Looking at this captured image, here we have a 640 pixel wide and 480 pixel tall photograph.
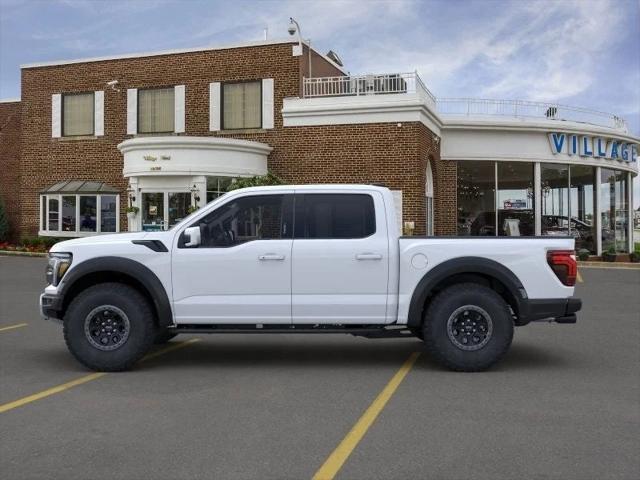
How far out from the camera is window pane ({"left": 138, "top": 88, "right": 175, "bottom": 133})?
2588 centimetres

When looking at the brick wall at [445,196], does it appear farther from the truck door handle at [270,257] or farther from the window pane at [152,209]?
the truck door handle at [270,257]

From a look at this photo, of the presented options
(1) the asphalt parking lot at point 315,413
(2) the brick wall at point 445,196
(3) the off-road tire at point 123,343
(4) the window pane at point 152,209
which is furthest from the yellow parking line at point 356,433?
(2) the brick wall at point 445,196

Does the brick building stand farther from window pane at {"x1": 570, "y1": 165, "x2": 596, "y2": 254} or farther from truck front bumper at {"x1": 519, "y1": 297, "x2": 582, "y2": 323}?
truck front bumper at {"x1": 519, "y1": 297, "x2": 582, "y2": 323}

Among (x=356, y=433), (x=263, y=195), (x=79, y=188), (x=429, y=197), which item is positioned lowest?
(x=356, y=433)

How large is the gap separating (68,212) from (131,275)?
69.1 ft

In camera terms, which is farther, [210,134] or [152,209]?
[210,134]

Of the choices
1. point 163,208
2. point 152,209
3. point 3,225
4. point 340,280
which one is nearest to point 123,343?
point 340,280

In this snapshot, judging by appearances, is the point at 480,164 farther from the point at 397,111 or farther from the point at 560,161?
the point at 397,111

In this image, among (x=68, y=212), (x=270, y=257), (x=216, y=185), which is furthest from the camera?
(x=68, y=212)

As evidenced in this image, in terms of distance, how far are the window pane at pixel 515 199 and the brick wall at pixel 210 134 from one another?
7.91ft

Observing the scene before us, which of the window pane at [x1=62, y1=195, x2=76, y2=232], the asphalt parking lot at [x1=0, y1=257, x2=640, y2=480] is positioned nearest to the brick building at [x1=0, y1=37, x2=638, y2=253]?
the window pane at [x1=62, y1=195, x2=76, y2=232]

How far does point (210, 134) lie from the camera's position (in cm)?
2509

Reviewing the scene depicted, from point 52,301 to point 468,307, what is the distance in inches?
174

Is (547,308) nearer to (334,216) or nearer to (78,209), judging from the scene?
(334,216)
